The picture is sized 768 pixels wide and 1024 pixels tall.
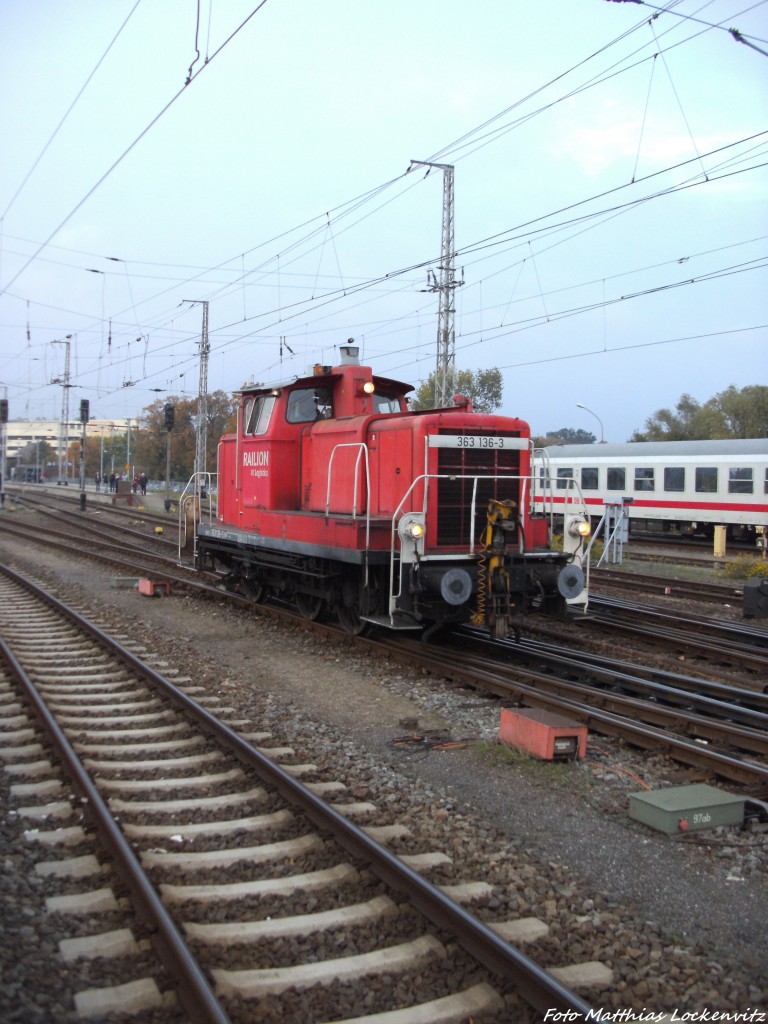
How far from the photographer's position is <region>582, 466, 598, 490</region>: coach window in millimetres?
29188

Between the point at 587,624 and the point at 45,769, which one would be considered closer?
the point at 45,769

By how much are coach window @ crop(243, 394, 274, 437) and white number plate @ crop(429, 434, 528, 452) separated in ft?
11.2

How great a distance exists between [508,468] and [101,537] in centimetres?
1811

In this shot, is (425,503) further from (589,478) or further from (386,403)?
(589,478)

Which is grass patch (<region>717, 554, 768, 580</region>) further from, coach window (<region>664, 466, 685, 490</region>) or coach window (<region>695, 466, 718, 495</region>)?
coach window (<region>664, 466, 685, 490</region>)

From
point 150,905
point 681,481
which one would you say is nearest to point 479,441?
point 150,905

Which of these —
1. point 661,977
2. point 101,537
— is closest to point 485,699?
point 661,977

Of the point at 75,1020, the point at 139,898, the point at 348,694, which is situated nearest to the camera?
the point at 75,1020

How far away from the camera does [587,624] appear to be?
11625 millimetres

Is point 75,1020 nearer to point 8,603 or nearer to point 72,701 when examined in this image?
point 72,701

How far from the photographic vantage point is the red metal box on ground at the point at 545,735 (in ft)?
19.5

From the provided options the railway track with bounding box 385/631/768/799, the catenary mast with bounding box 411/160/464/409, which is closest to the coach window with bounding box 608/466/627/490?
the catenary mast with bounding box 411/160/464/409

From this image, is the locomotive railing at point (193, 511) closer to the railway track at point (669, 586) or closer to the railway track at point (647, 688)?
the railway track at point (647, 688)

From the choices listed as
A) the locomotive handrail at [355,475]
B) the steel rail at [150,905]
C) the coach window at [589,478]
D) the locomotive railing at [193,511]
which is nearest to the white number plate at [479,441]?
the locomotive handrail at [355,475]
